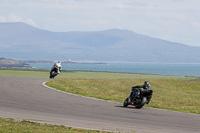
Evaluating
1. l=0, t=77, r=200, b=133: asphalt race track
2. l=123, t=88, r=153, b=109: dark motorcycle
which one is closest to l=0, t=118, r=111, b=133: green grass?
l=0, t=77, r=200, b=133: asphalt race track

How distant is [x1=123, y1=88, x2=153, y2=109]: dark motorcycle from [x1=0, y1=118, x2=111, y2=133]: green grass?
780 cm

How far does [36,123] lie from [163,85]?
107 ft

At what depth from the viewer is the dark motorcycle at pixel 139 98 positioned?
70.7 feet

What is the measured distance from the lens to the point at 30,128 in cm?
1374

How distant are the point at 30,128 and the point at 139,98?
9.31 m

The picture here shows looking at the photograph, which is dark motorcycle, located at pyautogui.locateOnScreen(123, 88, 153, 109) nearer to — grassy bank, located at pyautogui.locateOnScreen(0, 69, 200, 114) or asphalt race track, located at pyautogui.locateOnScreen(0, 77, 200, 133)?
asphalt race track, located at pyautogui.locateOnScreen(0, 77, 200, 133)

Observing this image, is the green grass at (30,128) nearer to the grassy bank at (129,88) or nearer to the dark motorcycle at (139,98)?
the dark motorcycle at (139,98)

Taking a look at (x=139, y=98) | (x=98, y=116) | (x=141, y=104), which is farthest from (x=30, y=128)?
(x=139, y=98)

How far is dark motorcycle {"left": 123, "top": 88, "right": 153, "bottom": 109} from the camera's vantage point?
21.5m

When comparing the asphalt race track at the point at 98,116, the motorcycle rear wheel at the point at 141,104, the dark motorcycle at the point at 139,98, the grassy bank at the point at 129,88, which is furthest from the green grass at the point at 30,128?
the grassy bank at the point at 129,88

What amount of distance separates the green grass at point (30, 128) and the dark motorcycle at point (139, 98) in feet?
25.6

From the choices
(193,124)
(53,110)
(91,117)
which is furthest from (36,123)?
(193,124)

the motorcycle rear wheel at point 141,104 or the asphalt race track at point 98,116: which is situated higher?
the motorcycle rear wheel at point 141,104

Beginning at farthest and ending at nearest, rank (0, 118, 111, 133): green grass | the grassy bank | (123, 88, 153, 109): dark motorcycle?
the grassy bank → (123, 88, 153, 109): dark motorcycle → (0, 118, 111, 133): green grass
